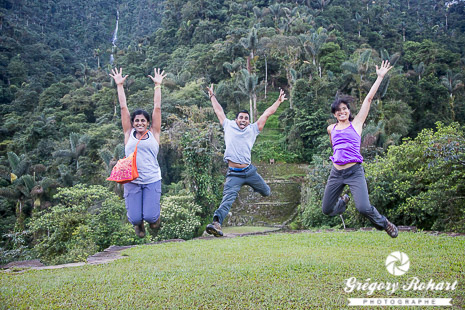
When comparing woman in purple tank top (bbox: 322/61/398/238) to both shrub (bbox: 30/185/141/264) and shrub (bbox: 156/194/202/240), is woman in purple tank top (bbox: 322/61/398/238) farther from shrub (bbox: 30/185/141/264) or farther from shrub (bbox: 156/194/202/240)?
shrub (bbox: 156/194/202/240)

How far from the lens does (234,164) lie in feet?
19.2

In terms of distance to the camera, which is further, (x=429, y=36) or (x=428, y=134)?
(x=429, y=36)

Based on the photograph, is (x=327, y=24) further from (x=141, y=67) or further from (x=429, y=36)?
(x=141, y=67)

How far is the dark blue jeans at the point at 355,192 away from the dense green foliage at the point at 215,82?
8.58 meters

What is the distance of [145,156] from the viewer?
5.23 meters

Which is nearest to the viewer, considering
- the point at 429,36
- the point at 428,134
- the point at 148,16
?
the point at 428,134

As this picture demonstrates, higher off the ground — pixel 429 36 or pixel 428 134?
pixel 429 36

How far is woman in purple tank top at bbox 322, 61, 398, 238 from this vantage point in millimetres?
5125

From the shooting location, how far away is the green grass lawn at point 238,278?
5.49 meters

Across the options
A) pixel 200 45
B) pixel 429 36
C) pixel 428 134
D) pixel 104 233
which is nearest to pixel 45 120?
pixel 200 45

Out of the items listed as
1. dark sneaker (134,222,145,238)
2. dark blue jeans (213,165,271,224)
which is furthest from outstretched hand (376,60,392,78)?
dark sneaker (134,222,145,238)

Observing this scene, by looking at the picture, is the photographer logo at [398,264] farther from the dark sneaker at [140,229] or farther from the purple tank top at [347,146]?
the dark sneaker at [140,229]

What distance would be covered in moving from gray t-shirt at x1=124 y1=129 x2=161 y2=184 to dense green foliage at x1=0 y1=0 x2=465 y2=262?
1065 cm

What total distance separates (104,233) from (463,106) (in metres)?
35.1
